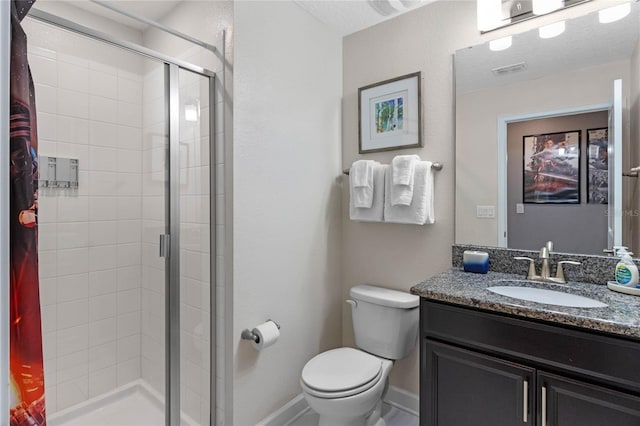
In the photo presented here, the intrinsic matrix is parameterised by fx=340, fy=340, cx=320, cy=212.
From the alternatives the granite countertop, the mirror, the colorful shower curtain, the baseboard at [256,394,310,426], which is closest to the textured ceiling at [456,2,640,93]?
the mirror

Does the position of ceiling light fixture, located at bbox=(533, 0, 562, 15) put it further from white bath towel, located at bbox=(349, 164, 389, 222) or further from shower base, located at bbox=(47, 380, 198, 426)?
shower base, located at bbox=(47, 380, 198, 426)

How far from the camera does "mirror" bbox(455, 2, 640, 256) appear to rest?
1.45 m

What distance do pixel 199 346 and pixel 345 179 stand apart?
1.33m

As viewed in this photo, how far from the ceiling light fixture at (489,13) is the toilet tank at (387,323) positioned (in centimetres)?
145

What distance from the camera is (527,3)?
163 cm

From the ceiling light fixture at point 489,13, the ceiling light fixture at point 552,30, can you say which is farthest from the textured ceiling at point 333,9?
the ceiling light fixture at point 552,30

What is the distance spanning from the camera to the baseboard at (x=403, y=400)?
1970 millimetres

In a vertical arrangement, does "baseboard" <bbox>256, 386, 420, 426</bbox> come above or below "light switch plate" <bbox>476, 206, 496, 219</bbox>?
below

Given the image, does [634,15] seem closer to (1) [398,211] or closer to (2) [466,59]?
(2) [466,59]

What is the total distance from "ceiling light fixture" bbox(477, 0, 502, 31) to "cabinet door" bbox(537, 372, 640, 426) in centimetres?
159

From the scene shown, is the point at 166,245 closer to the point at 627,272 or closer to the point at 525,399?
the point at 525,399

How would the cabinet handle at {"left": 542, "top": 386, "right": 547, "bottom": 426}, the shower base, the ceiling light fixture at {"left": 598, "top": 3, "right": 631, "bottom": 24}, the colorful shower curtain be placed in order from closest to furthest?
the colorful shower curtain → the cabinet handle at {"left": 542, "top": 386, "right": 547, "bottom": 426} → the ceiling light fixture at {"left": 598, "top": 3, "right": 631, "bottom": 24} → the shower base

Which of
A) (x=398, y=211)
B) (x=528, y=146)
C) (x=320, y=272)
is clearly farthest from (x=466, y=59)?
(x=320, y=272)

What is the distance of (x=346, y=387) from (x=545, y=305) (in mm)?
878
